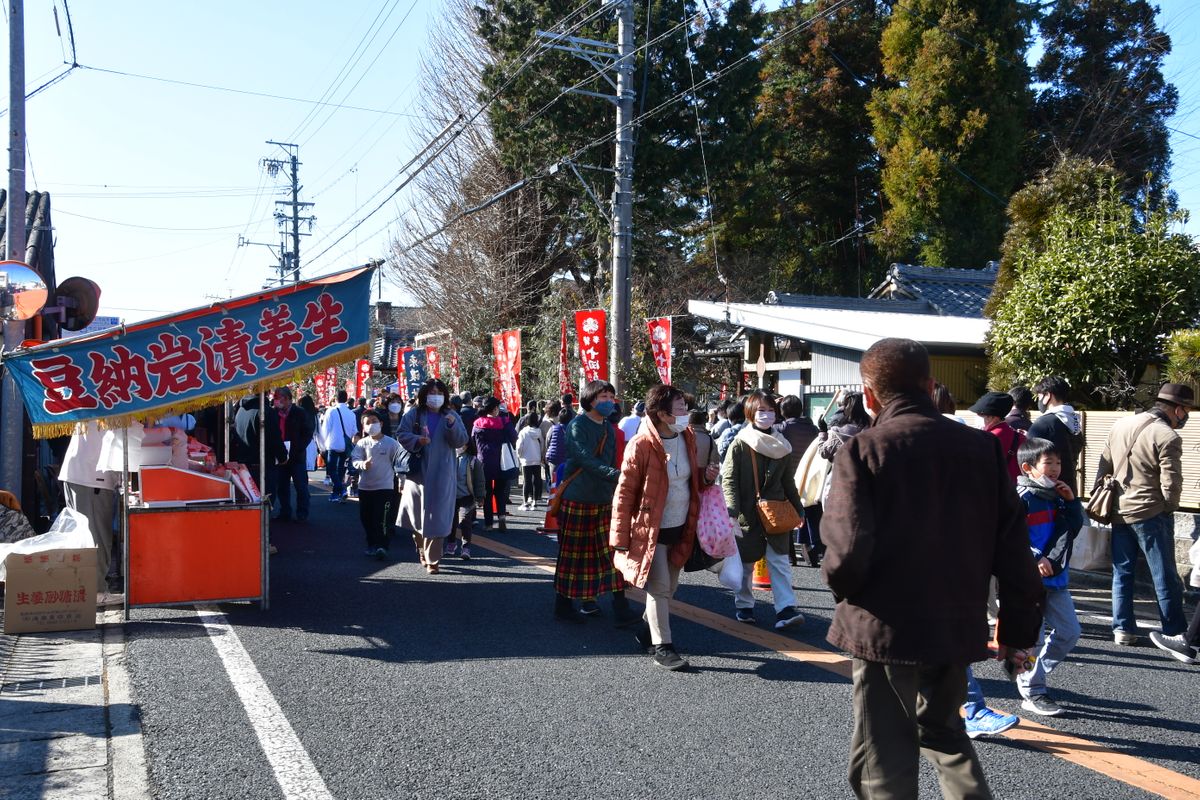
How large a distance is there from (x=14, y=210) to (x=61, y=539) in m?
5.60

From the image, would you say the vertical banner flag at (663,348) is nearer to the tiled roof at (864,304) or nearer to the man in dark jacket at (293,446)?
the tiled roof at (864,304)

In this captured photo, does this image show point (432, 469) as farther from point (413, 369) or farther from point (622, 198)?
point (413, 369)

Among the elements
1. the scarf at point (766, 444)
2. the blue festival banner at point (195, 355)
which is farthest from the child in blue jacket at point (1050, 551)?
the blue festival banner at point (195, 355)

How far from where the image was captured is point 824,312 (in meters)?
17.0

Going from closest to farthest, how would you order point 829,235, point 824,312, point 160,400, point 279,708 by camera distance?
1. point 279,708
2. point 160,400
3. point 824,312
4. point 829,235

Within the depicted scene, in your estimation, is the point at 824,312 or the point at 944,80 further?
the point at 944,80

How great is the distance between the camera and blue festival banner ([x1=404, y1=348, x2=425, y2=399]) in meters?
24.7

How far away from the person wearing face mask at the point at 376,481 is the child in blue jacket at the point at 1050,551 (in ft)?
21.2

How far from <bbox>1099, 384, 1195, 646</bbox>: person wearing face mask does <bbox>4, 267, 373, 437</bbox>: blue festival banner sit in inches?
221

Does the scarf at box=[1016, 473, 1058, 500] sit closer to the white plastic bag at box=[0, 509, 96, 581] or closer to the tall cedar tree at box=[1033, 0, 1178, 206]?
the white plastic bag at box=[0, 509, 96, 581]

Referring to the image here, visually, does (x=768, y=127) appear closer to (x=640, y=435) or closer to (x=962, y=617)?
(x=640, y=435)

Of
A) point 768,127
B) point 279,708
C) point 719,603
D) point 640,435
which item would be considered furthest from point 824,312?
point 279,708

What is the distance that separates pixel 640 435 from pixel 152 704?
10.2 feet

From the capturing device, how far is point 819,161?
28.1 m
